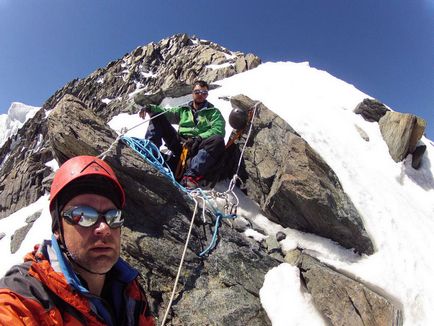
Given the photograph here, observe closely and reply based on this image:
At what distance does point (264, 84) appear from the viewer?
13695mm

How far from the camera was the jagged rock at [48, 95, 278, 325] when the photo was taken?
5.21 m

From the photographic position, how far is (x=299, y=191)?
6633 mm

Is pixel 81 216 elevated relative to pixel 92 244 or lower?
elevated

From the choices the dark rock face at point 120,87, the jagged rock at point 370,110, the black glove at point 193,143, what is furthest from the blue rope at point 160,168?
the jagged rock at point 370,110

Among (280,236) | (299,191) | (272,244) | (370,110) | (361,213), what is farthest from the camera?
(370,110)

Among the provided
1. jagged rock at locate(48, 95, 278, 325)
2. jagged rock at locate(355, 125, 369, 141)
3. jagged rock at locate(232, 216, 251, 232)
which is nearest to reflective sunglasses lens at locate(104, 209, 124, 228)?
jagged rock at locate(48, 95, 278, 325)

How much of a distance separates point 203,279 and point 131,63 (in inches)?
2375

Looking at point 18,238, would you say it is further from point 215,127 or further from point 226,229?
point 215,127

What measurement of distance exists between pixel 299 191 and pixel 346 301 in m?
2.16

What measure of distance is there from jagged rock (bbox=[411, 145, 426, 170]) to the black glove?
6.57 meters

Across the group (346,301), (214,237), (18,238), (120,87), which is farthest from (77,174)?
(120,87)

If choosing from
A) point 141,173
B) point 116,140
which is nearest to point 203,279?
point 141,173

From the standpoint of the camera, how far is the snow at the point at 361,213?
561 cm

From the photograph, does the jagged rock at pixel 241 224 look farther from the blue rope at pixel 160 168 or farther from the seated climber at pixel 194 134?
the seated climber at pixel 194 134
